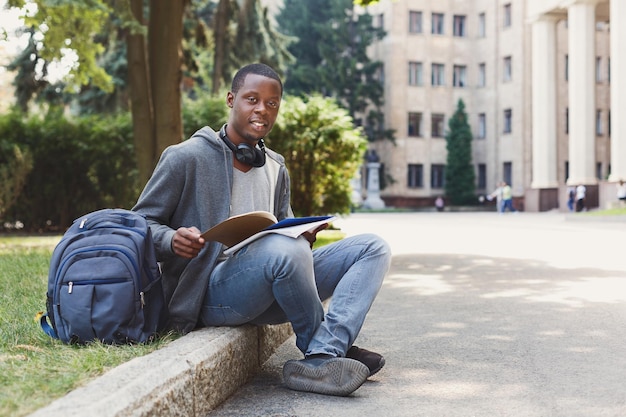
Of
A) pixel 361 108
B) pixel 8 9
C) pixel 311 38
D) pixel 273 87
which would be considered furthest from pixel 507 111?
pixel 273 87

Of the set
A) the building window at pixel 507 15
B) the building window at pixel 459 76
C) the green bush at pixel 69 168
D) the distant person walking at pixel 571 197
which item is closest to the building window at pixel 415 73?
the building window at pixel 459 76

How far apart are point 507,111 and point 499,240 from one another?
1730 inches

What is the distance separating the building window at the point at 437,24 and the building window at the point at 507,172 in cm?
1028

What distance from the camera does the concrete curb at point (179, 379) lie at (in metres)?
2.82

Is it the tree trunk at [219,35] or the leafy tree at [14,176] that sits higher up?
the tree trunk at [219,35]

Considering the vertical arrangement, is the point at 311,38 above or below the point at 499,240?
above

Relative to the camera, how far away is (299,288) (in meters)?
4.10

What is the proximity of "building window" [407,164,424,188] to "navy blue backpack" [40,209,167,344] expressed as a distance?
5706cm

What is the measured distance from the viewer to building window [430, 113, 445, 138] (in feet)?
202

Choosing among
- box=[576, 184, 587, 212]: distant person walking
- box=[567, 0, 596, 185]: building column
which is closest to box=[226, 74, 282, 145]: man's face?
box=[576, 184, 587, 212]: distant person walking

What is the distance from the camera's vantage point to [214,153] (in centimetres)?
446

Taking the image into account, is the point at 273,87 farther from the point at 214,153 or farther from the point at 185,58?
the point at 185,58

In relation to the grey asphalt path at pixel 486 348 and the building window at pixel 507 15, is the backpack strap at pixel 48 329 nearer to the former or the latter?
the grey asphalt path at pixel 486 348

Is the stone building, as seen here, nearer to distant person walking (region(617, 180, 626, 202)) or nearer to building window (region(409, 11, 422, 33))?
building window (region(409, 11, 422, 33))
